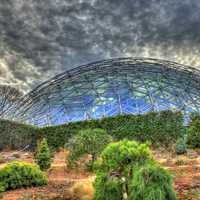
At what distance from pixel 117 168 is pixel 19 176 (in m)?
7.31

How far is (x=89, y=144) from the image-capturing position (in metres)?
22.4

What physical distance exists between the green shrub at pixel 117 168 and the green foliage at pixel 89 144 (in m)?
11.5

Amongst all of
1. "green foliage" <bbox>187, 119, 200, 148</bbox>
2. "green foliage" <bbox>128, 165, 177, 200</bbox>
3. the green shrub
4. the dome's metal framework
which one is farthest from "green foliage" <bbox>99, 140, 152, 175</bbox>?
the dome's metal framework

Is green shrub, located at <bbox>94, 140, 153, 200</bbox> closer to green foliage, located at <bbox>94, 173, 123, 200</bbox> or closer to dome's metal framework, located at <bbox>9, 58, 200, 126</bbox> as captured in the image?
green foliage, located at <bbox>94, 173, 123, 200</bbox>

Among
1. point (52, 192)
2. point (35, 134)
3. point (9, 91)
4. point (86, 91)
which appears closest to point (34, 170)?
point (52, 192)

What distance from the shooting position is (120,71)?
4550 cm

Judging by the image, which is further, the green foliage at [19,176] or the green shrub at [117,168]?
the green foliage at [19,176]

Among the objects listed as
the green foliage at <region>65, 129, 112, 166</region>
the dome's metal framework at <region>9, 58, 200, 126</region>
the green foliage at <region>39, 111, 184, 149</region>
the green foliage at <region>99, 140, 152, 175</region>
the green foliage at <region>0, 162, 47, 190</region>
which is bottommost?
the green foliage at <region>99, 140, 152, 175</region>

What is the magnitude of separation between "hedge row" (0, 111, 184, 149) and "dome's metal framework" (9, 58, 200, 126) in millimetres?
2419

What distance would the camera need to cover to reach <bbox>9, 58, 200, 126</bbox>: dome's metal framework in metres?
40.2

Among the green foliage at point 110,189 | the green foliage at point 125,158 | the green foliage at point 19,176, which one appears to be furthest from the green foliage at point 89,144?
the green foliage at point 110,189

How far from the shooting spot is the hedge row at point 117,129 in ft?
112

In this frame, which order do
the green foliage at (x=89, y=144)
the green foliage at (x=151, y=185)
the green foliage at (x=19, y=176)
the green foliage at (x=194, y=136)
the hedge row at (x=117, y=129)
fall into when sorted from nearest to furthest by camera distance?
the green foliage at (x=151, y=185) → the green foliage at (x=19, y=176) → the green foliage at (x=89, y=144) → the green foliage at (x=194, y=136) → the hedge row at (x=117, y=129)

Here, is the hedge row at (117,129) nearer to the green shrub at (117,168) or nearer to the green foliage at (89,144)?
the green foliage at (89,144)
